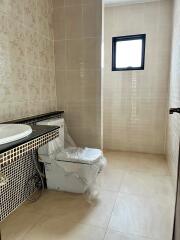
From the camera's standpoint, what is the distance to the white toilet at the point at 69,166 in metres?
1.98


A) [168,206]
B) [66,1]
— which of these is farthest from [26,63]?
[168,206]

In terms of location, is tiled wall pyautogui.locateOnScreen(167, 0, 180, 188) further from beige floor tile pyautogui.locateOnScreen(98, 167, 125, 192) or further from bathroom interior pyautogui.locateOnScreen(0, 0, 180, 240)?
beige floor tile pyautogui.locateOnScreen(98, 167, 125, 192)

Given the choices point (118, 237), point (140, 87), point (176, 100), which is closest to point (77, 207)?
point (118, 237)

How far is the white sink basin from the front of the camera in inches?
43.0

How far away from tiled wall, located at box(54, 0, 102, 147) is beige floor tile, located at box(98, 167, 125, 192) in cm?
42

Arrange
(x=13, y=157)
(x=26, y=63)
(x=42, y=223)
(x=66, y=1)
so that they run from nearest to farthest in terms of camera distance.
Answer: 1. (x=13, y=157)
2. (x=42, y=223)
3. (x=26, y=63)
4. (x=66, y=1)

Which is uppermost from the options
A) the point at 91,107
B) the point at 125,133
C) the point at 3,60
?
the point at 3,60

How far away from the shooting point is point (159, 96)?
3.11m

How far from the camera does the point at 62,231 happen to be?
155 cm

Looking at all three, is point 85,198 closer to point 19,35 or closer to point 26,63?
point 26,63

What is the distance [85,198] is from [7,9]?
79.8 inches

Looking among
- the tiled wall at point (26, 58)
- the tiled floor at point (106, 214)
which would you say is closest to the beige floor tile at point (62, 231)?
the tiled floor at point (106, 214)

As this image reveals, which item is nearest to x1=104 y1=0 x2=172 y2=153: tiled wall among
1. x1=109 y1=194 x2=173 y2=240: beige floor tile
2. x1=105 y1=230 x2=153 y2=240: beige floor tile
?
x1=109 y1=194 x2=173 y2=240: beige floor tile

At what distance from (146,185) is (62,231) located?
1.17m
